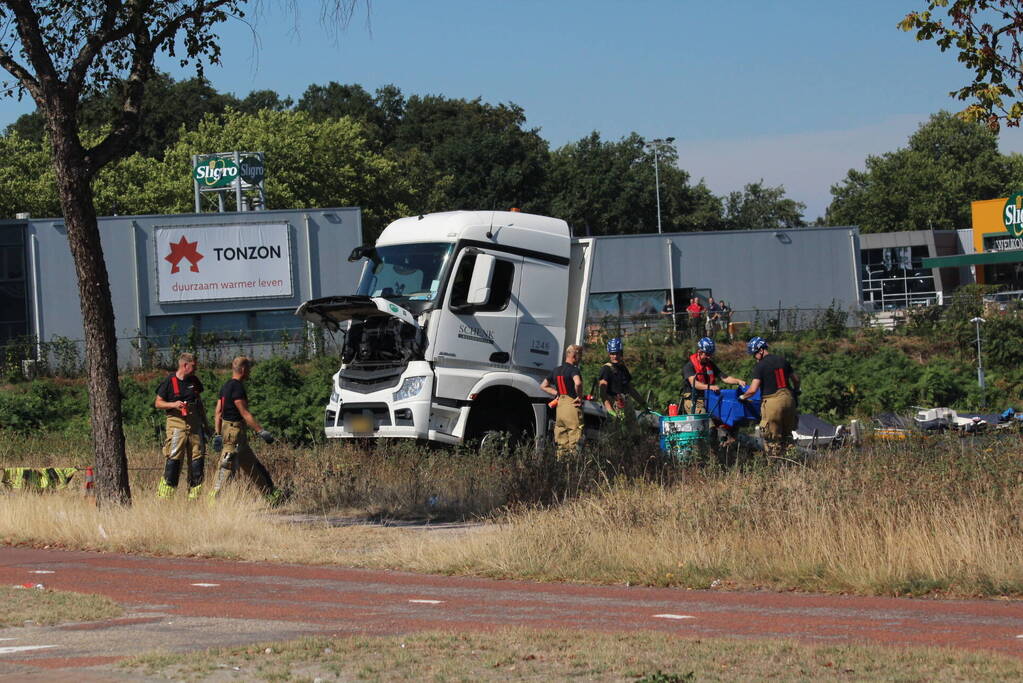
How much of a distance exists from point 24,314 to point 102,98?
3125 centimetres

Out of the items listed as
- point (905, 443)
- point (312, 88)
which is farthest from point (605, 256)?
point (312, 88)

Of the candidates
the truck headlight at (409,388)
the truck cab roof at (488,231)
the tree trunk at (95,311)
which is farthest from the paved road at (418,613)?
the truck cab roof at (488,231)

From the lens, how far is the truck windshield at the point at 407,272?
17.5 meters

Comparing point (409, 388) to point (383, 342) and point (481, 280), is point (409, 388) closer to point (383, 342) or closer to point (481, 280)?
point (383, 342)

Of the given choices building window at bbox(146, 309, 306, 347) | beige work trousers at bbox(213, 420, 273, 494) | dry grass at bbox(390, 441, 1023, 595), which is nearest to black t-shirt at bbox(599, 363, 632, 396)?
beige work trousers at bbox(213, 420, 273, 494)

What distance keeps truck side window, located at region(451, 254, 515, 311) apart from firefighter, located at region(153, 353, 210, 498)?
3513 millimetres

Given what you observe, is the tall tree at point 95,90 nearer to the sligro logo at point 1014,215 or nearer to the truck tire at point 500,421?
the truck tire at point 500,421

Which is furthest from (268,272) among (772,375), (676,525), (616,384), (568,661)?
(568,661)

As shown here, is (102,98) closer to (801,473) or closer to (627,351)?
(801,473)

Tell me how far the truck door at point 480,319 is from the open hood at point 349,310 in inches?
19.8

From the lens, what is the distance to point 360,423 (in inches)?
678

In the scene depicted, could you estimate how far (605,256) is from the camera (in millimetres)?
50625

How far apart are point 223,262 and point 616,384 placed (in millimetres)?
31708

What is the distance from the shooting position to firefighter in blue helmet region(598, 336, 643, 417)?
17375mm
